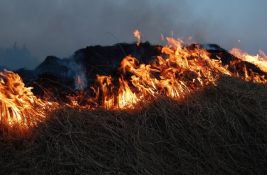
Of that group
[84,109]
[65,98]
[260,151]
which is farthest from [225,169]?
[65,98]

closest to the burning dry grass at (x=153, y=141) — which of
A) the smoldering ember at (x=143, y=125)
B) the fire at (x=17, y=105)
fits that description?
the smoldering ember at (x=143, y=125)

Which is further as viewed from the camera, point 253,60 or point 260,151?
point 253,60

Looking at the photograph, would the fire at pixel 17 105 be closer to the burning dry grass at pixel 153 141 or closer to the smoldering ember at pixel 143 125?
the smoldering ember at pixel 143 125

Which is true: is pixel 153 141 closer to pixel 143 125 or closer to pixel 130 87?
pixel 143 125

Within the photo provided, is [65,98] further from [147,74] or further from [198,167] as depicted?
[198,167]

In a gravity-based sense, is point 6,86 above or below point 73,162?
above

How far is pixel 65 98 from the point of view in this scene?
5.64 metres

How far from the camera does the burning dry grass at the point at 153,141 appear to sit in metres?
3.93

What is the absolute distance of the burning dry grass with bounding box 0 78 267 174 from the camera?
155 inches

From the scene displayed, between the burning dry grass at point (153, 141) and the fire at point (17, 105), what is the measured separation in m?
0.20

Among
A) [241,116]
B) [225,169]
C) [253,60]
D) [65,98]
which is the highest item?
[253,60]

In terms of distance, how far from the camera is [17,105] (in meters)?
4.70

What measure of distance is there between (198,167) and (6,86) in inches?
95.4

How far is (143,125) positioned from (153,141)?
311mm
